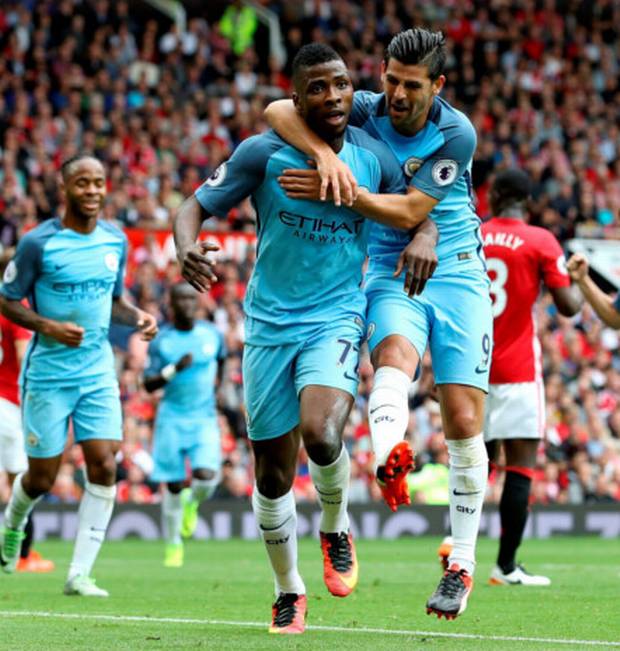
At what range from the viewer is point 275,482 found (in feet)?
24.9

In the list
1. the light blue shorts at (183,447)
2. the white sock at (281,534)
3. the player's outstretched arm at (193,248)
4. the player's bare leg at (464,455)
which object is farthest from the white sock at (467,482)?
the light blue shorts at (183,447)

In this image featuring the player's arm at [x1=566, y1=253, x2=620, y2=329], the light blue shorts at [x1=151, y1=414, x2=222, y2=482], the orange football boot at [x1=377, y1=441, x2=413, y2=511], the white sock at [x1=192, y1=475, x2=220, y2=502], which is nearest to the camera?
the orange football boot at [x1=377, y1=441, x2=413, y2=511]

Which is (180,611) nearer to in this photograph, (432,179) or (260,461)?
(260,461)

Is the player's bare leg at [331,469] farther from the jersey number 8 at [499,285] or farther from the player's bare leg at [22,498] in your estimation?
the jersey number 8 at [499,285]

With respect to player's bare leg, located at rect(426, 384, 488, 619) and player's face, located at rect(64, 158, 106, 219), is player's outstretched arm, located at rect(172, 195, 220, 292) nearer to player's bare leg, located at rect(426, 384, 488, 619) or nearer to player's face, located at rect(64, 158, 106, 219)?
player's bare leg, located at rect(426, 384, 488, 619)

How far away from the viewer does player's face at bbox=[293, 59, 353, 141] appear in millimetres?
7164

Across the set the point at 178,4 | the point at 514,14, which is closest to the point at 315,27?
the point at 178,4

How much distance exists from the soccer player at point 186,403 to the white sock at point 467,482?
730 cm

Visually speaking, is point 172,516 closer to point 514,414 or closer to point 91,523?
point 91,523

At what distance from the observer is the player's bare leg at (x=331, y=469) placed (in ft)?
23.2

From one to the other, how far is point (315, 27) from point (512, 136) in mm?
4074

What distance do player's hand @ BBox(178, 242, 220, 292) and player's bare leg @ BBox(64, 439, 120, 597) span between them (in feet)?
11.3

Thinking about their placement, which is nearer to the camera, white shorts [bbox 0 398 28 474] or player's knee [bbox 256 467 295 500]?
player's knee [bbox 256 467 295 500]

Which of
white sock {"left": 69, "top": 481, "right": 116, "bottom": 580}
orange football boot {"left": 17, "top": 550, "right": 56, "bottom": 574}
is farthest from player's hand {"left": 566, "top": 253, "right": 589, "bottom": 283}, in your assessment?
orange football boot {"left": 17, "top": 550, "right": 56, "bottom": 574}
